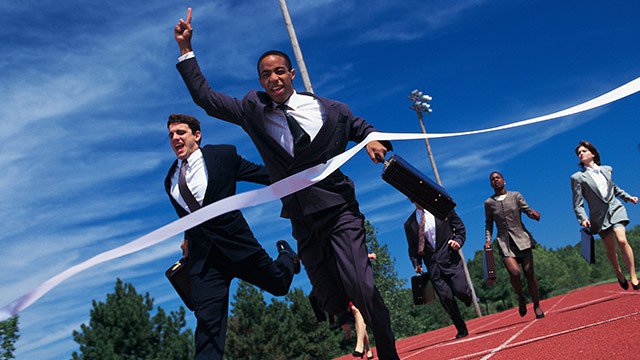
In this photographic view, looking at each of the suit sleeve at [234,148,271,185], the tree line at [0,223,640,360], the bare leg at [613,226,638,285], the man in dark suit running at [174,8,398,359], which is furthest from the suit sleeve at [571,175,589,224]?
the tree line at [0,223,640,360]

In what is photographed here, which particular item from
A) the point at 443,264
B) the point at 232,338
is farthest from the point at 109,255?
the point at 232,338

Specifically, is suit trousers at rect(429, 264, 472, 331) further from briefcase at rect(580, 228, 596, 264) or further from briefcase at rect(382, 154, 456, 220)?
briefcase at rect(382, 154, 456, 220)

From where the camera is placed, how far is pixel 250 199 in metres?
4.51

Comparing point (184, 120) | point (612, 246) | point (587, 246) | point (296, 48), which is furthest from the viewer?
point (296, 48)

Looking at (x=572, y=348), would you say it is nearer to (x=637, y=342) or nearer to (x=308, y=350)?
(x=637, y=342)

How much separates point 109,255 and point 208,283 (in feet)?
2.70

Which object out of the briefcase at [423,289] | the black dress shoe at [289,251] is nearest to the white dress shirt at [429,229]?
the briefcase at [423,289]

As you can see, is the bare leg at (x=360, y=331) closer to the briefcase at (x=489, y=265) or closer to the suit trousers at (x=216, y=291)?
the briefcase at (x=489, y=265)

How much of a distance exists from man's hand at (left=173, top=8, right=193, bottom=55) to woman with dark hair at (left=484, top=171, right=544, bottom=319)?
6543 millimetres

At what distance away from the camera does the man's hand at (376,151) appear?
416 cm

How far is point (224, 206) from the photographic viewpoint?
4.63 metres

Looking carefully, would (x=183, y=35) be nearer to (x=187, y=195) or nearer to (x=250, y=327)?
(x=187, y=195)

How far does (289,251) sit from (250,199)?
5.82ft

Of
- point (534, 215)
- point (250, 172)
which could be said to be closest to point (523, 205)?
point (534, 215)
